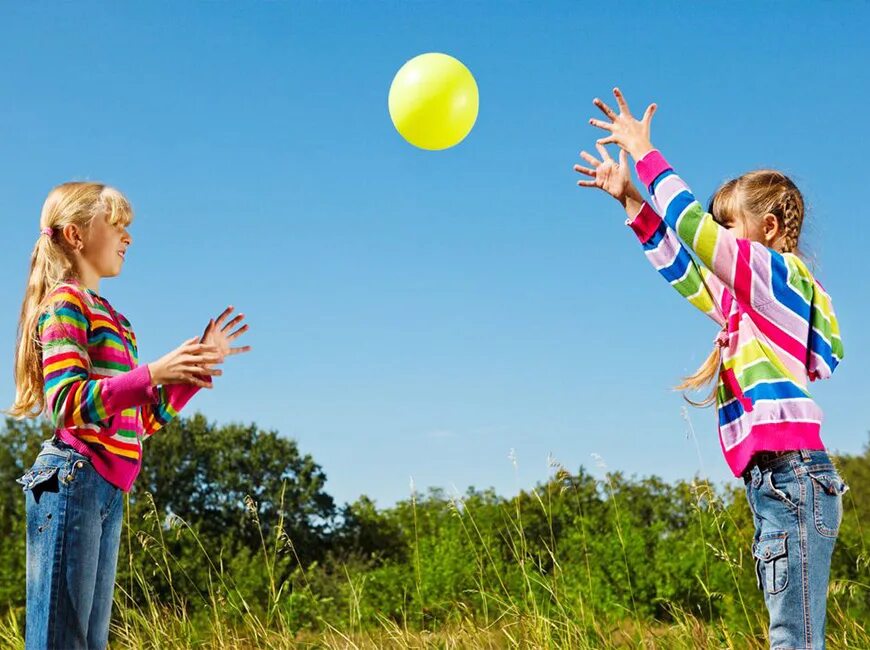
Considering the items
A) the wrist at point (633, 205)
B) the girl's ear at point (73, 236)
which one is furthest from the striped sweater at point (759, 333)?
the girl's ear at point (73, 236)

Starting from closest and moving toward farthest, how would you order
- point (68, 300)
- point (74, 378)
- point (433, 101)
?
point (74, 378), point (68, 300), point (433, 101)

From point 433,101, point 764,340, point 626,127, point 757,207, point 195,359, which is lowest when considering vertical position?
point 764,340

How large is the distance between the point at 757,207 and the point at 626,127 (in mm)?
530

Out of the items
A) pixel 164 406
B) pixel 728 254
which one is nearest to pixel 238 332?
pixel 164 406

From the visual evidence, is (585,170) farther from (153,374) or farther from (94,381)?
(94,381)

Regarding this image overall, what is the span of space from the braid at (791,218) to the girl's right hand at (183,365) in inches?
77.7

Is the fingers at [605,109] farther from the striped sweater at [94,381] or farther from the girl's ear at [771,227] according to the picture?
the striped sweater at [94,381]

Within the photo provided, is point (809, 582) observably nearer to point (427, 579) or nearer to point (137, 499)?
point (427, 579)

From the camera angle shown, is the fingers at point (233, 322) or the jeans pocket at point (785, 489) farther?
the fingers at point (233, 322)

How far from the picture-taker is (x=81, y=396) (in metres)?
2.79

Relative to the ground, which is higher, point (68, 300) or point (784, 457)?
point (68, 300)

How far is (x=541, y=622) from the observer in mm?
4297

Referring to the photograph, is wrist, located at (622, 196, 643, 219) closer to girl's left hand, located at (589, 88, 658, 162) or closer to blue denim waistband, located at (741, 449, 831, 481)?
girl's left hand, located at (589, 88, 658, 162)

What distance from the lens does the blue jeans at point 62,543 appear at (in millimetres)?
2750
